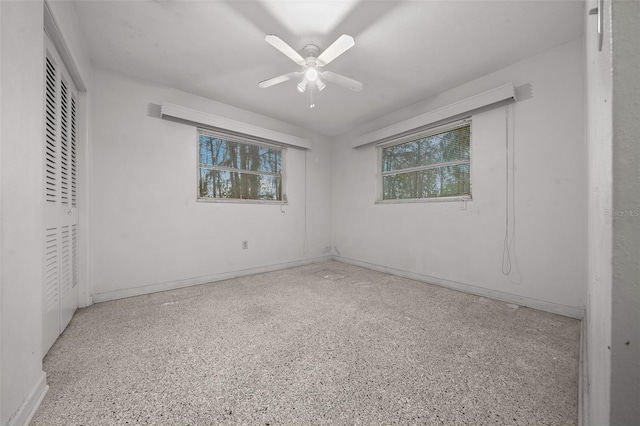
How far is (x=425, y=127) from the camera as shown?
10.3ft

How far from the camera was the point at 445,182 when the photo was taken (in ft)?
9.92

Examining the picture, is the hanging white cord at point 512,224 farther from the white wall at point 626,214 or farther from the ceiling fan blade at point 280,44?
the white wall at point 626,214

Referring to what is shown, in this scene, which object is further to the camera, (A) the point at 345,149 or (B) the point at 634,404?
(A) the point at 345,149

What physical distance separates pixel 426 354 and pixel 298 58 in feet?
8.14

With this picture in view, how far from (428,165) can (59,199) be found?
381 cm

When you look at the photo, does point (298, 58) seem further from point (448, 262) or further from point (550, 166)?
point (448, 262)

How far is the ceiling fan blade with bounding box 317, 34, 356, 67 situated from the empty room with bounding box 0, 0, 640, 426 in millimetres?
22

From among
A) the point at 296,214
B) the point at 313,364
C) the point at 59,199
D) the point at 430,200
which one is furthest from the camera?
the point at 296,214

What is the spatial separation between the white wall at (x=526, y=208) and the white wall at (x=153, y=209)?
8.00 feet

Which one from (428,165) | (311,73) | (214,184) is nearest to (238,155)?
(214,184)

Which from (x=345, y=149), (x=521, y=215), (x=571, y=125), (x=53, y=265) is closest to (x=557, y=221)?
(x=521, y=215)

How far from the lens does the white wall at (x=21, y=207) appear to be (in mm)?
921

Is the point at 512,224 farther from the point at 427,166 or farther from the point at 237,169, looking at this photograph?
the point at 237,169

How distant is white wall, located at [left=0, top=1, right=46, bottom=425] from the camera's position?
92 centimetres
